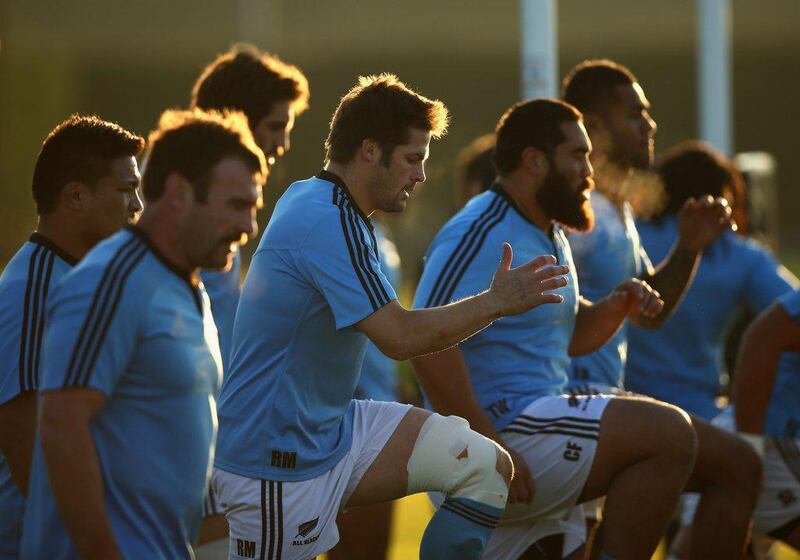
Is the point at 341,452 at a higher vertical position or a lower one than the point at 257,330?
lower

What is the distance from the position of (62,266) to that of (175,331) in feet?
2.76

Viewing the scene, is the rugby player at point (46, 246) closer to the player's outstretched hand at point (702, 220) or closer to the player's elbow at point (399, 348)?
the player's elbow at point (399, 348)

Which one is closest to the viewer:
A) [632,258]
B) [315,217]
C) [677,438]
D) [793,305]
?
[315,217]

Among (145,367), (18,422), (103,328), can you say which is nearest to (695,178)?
(18,422)

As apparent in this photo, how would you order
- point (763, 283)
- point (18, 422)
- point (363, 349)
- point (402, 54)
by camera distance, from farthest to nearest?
point (402, 54), point (763, 283), point (363, 349), point (18, 422)

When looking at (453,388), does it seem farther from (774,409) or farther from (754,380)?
(774,409)

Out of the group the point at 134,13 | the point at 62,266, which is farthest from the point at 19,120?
the point at 62,266

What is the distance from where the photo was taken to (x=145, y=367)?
3.42m

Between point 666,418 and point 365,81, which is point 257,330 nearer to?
point 365,81

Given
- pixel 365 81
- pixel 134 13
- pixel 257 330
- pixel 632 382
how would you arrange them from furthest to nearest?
pixel 134 13
pixel 632 382
pixel 365 81
pixel 257 330

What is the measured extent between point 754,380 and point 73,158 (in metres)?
3.12

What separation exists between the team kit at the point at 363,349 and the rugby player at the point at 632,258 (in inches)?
0.5

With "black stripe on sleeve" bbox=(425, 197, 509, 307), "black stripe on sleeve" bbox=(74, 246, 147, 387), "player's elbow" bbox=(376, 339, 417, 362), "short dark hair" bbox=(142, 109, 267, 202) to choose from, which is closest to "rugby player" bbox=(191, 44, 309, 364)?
"black stripe on sleeve" bbox=(425, 197, 509, 307)

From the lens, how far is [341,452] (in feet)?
15.2
